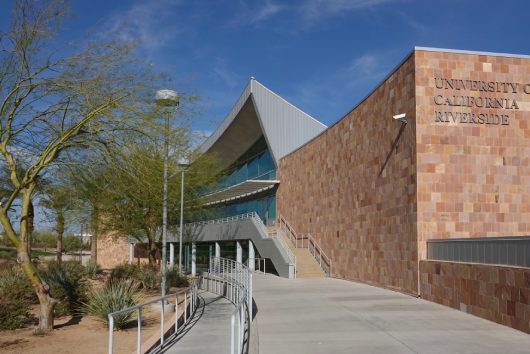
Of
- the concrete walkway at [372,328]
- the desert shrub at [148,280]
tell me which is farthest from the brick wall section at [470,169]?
the desert shrub at [148,280]

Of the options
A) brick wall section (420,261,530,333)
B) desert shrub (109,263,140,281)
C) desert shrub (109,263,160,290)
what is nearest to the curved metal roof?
desert shrub (109,263,140,281)

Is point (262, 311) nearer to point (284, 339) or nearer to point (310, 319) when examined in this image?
point (310, 319)

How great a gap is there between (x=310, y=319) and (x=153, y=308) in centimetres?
600

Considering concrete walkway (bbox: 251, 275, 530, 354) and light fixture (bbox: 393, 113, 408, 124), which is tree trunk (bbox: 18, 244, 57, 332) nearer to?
concrete walkway (bbox: 251, 275, 530, 354)

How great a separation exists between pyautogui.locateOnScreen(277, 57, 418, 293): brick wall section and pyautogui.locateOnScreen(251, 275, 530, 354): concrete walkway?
2.52 meters

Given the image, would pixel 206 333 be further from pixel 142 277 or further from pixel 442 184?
pixel 142 277

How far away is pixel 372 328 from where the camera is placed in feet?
40.3

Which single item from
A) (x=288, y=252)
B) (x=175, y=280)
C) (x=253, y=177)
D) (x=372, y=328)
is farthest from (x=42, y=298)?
(x=253, y=177)

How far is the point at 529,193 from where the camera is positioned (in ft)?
60.4

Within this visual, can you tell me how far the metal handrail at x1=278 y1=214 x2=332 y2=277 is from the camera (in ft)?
96.2

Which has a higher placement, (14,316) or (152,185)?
(152,185)

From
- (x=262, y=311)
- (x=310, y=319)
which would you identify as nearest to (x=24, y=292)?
(x=262, y=311)

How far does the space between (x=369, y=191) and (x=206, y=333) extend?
11712 millimetres

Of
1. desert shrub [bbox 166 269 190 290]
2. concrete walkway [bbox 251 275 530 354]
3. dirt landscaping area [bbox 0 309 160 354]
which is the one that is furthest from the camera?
desert shrub [bbox 166 269 190 290]
